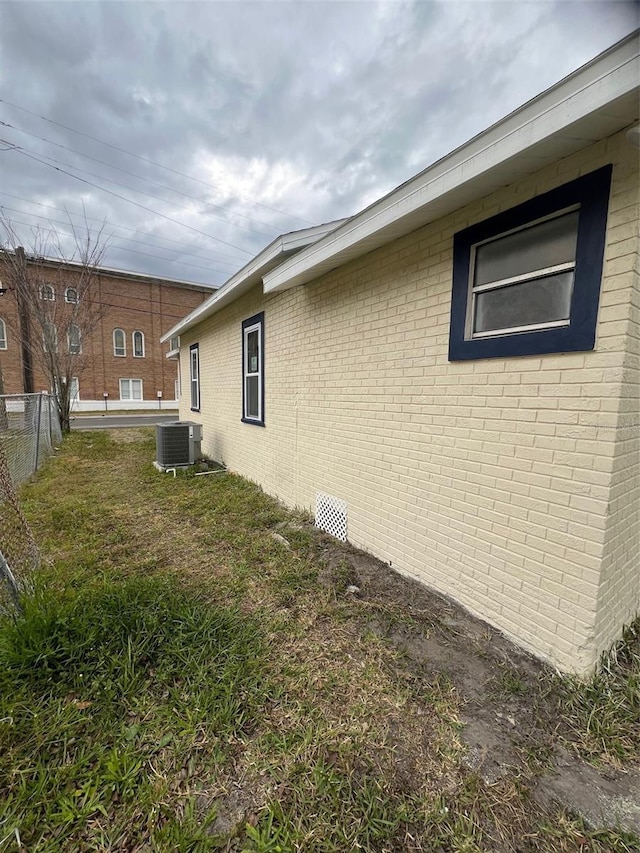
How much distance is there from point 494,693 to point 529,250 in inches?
98.5

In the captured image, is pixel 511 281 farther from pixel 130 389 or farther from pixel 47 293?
pixel 130 389

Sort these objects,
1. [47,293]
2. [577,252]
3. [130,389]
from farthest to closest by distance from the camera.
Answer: [130,389], [47,293], [577,252]

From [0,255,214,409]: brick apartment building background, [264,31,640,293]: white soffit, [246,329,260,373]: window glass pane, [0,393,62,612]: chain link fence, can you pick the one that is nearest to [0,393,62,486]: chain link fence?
[0,393,62,612]: chain link fence

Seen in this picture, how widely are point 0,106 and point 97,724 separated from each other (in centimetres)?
848

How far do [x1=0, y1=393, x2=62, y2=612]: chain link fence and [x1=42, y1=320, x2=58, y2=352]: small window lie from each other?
3.05 meters

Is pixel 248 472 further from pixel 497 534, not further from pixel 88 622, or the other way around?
pixel 497 534

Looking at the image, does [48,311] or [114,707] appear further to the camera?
[48,311]

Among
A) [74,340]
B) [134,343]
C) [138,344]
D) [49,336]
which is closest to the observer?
[49,336]

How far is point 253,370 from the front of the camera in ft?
19.4

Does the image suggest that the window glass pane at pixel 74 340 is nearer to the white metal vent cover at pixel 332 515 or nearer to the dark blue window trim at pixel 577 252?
the white metal vent cover at pixel 332 515

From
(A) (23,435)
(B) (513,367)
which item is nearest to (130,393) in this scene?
(A) (23,435)

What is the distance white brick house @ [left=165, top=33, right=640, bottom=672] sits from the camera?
1723 millimetres

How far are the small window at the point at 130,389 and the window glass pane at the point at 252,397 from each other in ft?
72.3

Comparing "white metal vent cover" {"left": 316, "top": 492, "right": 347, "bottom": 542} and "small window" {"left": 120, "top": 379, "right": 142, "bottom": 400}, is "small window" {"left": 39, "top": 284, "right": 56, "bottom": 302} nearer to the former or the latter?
"small window" {"left": 120, "top": 379, "right": 142, "bottom": 400}
